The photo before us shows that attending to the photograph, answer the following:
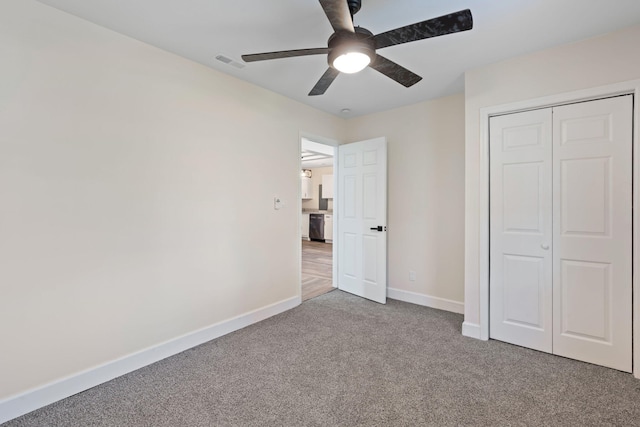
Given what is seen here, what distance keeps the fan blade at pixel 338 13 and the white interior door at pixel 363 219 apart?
2.25m

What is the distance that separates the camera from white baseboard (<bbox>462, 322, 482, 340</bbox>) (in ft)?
8.99

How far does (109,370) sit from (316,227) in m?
7.26

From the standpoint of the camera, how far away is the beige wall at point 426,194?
11.2ft

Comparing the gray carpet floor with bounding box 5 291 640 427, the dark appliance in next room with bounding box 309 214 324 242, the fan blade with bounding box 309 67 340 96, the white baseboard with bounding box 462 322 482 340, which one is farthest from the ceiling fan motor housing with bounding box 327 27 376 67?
the dark appliance in next room with bounding box 309 214 324 242

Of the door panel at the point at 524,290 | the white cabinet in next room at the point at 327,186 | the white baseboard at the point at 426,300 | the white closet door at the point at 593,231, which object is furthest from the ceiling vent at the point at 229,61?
the white cabinet in next room at the point at 327,186

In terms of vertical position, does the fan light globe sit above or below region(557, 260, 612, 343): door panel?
above

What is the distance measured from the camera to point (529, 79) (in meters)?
2.49

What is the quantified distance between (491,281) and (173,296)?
2.81 m

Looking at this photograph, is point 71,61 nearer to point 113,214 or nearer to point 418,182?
point 113,214

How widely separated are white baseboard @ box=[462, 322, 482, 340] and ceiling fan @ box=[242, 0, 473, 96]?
2233mm

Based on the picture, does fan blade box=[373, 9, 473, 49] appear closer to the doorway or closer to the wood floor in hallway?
the wood floor in hallway

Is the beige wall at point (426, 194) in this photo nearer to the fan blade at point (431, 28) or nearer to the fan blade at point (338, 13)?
the fan blade at point (431, 28)

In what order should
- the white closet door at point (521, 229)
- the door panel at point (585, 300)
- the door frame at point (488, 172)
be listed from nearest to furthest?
the door frame at point (488, 172)
the door panel at point (585, 300)
the white closet door at point (521, 229)

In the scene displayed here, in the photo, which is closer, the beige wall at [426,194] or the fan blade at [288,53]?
the fan blade at [288,53]
